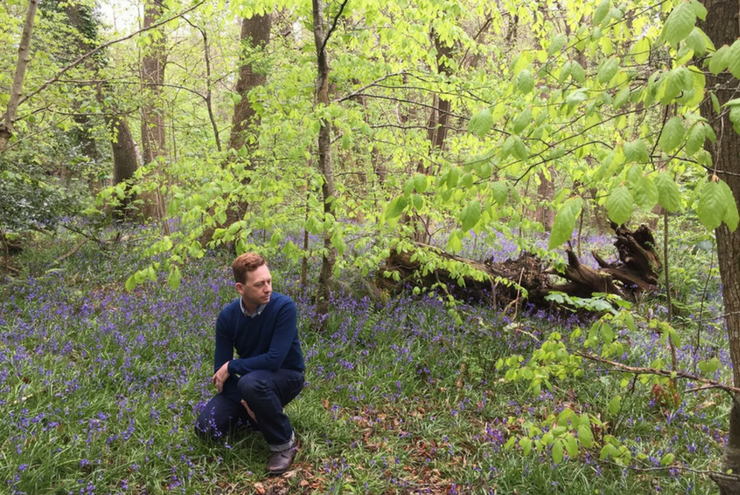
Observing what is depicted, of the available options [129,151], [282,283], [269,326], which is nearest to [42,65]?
[129,151]

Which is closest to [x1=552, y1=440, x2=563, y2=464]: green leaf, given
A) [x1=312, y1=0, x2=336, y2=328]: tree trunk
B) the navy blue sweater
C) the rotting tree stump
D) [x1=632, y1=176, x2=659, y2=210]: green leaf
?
[x1=632, y1=176, x2=659, y2=210]: green leaf

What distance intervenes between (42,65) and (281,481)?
732 cm

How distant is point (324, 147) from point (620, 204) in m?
4.04

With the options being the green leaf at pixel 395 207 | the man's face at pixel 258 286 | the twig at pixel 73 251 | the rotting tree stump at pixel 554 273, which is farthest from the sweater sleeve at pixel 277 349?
the twig at pixel 73 251

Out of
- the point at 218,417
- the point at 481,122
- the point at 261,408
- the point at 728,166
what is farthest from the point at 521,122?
the point at 218,417

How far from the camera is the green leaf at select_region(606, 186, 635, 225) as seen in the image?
1.25 m

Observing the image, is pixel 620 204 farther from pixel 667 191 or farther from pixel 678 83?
pixel 678 83

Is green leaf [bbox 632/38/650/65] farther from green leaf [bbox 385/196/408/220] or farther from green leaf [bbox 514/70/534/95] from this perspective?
green leaf [bbox 385/196/408/220]

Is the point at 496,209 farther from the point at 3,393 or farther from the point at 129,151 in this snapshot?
the point at 129,151

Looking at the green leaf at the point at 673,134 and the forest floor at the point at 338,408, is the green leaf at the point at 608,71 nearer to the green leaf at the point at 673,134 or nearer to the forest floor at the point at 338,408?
the green leaf at the point at 673,134

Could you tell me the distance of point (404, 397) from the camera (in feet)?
Result: 14.9

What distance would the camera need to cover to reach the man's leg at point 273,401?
322 cm

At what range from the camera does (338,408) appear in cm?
417

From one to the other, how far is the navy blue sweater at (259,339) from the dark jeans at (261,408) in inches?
3.2
